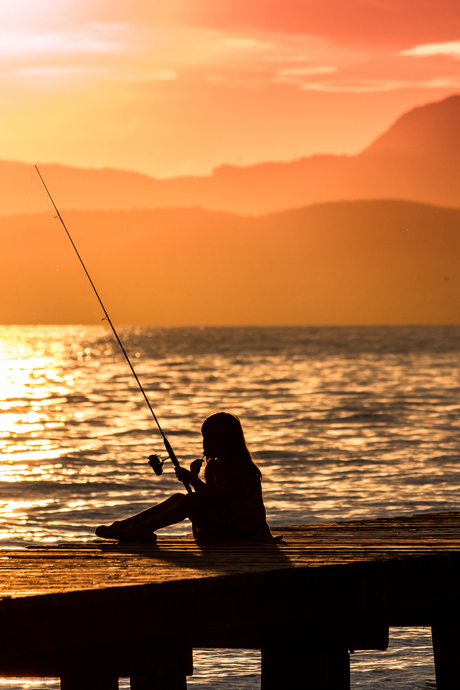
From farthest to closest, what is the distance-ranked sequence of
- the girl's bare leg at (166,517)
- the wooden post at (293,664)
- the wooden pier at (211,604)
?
the girl's bare leg at (166,517) → the wooden post at (293,664) → the wooden pier at (211,604)

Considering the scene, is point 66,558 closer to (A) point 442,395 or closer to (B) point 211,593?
(B) point 211,593

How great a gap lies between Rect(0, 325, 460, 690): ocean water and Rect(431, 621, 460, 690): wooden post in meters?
0.79

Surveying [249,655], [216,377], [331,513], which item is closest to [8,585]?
[249,655]

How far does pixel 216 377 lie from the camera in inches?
2394

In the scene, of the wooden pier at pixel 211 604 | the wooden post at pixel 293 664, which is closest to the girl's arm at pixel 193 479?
the wooden pier at pixel 211 604

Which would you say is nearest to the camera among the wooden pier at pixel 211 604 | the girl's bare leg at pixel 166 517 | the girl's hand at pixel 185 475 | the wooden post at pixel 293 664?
the wooden pier at pixel 211 604

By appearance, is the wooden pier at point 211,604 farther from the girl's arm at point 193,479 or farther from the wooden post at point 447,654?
the girl's arm at point 193,479

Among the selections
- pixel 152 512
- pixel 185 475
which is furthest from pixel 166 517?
pixel 185 475

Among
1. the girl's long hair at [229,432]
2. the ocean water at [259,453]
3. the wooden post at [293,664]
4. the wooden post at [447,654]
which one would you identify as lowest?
the ocean water at [259,453]

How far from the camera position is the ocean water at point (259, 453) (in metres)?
10.3

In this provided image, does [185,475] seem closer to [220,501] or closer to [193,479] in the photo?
[193,479]

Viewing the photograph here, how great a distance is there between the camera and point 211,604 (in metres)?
5.82

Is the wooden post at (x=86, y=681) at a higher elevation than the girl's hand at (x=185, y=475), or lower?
lower

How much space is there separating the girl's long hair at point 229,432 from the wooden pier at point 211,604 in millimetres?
649
